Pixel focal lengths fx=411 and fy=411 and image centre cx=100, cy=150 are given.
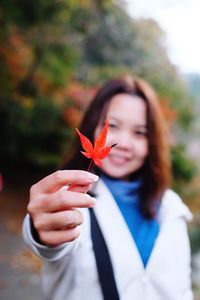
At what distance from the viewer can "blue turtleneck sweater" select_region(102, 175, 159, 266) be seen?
57.0 inches

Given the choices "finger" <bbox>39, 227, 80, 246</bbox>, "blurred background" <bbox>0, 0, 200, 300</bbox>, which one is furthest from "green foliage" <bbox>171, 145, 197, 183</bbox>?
"finger" <bbox>39, 227, 80, 246</bbox>

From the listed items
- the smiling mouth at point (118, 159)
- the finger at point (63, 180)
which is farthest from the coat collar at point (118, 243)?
the finger at point (63, 180)

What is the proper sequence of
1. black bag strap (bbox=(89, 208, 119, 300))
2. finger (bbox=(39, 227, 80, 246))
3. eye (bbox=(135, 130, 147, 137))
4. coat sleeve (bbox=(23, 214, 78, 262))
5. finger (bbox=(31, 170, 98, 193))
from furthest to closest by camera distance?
eye (bbox=(135, 130, 147, 137)) < black bag strap (bbox=(89, 208, 119, 300)) < coat sleeve (bbox=(23, 214, 78, 262)) < finger (bbox=(39, 227, 80, 246)) < finger (bbox=(31, 170, 98, 193))

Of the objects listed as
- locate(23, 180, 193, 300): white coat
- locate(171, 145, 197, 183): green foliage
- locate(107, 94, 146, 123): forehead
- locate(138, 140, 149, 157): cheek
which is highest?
locate(107, 94, 146, 123): forehead

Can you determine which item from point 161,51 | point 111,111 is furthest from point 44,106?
point 111,111

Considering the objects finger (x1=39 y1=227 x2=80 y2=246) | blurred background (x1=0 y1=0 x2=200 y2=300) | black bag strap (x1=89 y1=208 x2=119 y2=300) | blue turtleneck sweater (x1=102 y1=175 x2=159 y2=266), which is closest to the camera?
finger (x1=39 y1=227 x2=80 y2=246)

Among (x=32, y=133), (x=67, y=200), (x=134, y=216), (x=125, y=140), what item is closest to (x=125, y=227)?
(x=134, y=216)

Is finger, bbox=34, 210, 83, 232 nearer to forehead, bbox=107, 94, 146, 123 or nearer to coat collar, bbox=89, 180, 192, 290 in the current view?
coat collar, bbox=89, 180, 192, 290

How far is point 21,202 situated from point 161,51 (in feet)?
20.5

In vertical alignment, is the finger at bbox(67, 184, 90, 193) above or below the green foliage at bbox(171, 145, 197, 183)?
above

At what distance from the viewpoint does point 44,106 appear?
24.6 ft

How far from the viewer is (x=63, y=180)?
0.74 meters

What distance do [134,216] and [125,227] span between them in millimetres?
214

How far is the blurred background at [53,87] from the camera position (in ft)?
19.8
